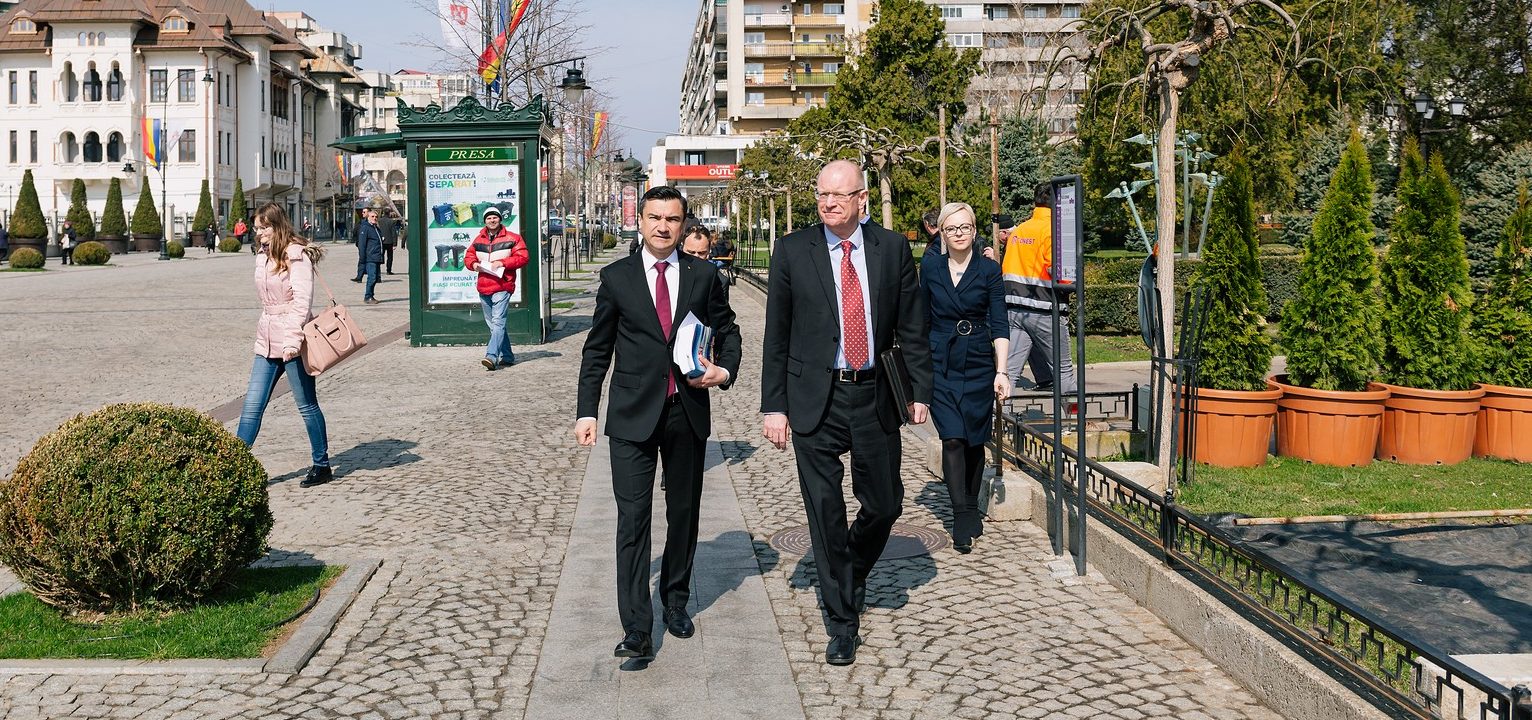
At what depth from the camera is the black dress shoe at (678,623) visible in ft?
17.9

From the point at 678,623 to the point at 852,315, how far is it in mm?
1386

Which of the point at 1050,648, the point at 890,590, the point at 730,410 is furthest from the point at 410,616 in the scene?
the point at 730,410

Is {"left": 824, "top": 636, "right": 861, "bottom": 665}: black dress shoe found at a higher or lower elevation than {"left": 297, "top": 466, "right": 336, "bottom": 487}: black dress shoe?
lower

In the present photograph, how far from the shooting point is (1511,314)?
9.98 meters

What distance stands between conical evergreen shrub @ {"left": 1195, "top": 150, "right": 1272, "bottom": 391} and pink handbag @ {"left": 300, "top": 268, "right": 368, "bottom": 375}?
543cm

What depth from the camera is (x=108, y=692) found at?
15.6 ft

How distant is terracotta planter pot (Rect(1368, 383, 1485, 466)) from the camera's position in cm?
945

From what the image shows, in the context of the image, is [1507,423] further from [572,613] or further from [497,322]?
[497,322]

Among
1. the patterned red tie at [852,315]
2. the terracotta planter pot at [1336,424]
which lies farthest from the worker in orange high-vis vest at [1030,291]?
the patterned red tie at [852,315]

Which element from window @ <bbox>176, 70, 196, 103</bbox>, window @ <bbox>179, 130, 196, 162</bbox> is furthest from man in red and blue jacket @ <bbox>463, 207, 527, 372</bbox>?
window @ <bbox>176, 70, 196, 103</bbox>

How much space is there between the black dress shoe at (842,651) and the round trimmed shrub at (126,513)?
7.81ft

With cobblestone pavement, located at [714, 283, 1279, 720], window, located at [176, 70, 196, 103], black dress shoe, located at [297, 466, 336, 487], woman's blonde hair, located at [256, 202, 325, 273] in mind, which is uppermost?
window, located at [176, 70, 196, 103]

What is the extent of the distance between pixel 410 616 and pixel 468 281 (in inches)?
497

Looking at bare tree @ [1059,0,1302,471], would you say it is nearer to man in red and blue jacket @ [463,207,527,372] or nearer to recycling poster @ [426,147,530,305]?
man in red and blue jacket @ [463,207,527,372]
